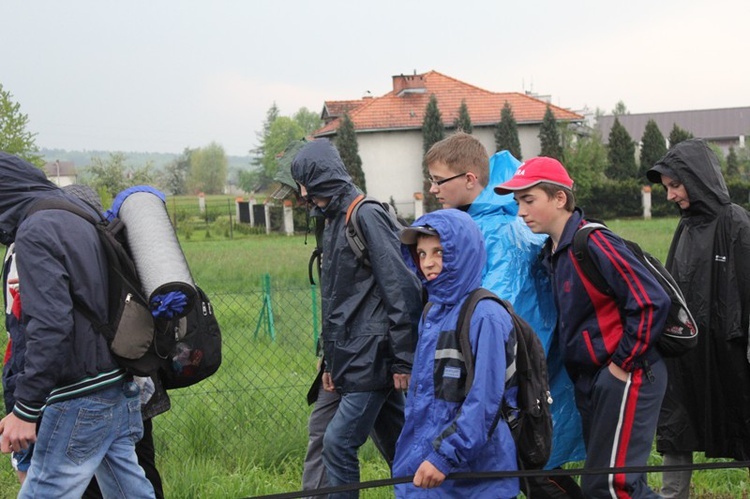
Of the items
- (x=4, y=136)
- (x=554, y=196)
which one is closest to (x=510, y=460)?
(x=554, y=196)

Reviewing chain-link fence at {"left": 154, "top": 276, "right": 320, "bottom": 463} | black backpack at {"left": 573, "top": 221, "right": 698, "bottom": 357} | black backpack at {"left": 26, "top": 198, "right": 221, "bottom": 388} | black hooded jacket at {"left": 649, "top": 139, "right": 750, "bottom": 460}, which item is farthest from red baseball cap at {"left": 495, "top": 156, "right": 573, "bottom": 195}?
chain-link fence at {"left": 154, "top": 276, "right": 320, "bottom": 463}

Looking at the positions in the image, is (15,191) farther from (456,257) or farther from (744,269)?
(744,269)

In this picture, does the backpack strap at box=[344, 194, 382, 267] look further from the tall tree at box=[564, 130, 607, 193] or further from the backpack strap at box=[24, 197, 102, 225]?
the tall tree at box=[564, 130, 607, 193]

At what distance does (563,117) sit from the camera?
48219 millimetres

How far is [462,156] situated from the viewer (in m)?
3.90

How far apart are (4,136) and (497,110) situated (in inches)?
1054

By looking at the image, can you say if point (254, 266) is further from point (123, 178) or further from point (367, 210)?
point (123, 178)

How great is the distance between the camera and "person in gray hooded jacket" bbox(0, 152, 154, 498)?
300cm

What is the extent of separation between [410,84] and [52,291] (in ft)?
157

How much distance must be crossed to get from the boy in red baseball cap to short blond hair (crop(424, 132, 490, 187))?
1.39 feet

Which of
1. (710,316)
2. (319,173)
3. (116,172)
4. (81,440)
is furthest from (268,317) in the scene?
(116,172)

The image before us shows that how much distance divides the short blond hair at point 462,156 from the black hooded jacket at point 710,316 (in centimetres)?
93

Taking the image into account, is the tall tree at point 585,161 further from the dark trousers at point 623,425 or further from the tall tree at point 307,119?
the tall tree at point 307,119

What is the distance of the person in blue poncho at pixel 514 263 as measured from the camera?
3.75 metres
